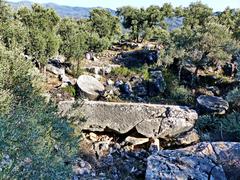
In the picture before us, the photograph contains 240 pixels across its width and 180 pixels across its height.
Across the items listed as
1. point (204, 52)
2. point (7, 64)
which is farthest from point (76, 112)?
point (204, 52)

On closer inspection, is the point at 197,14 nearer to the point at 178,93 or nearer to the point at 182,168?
the point at 178,93

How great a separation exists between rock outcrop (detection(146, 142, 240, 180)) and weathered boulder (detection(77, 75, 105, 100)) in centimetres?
1090

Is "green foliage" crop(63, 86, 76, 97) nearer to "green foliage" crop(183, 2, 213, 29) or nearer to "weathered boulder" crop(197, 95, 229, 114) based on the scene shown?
"weathered boulder" crop(197, 95, 229, 114)

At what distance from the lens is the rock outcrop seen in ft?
31.0

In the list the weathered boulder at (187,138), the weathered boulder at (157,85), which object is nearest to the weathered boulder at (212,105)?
the weathered boulder at (157,85)

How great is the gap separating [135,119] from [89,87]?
24.6 feet

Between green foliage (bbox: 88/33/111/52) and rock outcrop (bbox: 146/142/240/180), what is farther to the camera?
green foliage (bbox: 88/33/111/52)

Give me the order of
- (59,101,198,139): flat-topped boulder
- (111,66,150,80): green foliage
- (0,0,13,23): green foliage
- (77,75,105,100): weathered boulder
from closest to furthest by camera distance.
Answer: (59,101,198,139): flat-topped boulder
(77,75,105,100): weathered boulder
(0,0,13,23): green foliage
(111,66,150,80): green foliage

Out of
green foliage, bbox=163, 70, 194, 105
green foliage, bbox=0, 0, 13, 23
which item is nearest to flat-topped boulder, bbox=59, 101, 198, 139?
green foliage, bbox=163, 70, 194, 105

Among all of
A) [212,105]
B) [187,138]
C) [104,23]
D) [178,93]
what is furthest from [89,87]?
[104,23]

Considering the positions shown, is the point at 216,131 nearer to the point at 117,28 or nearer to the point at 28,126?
the point at 28,126

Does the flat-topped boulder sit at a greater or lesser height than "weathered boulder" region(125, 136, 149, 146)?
greater

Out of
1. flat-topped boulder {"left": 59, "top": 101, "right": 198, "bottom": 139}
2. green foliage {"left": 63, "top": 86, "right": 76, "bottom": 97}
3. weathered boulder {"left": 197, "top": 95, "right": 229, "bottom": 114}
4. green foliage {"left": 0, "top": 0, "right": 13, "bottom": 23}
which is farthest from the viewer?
green foliage {"left": 0, "top": 0, "right": 13, "bottom": 23}

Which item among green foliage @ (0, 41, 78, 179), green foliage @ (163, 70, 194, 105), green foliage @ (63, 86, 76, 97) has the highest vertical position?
green foliage @ (0, 41, 78, 179)
